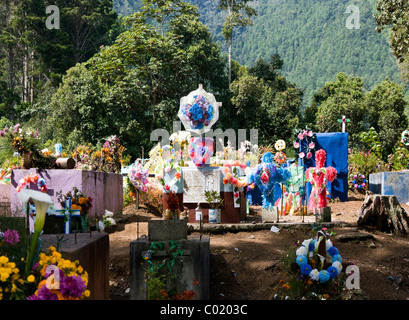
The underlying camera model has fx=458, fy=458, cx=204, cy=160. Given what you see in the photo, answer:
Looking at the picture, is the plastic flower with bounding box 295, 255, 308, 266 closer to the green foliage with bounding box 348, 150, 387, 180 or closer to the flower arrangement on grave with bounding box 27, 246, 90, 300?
the flower arrangement on grave with bounding box 27, 246, 90, 300

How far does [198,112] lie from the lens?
31.3 feet

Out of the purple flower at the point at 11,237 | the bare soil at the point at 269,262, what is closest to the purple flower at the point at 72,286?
the purple flower at the point at 11,237

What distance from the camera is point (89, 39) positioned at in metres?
34.8

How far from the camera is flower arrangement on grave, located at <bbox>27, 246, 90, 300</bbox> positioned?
9.22ft

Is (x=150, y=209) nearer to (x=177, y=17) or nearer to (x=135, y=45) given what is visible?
(x=135, y=45)

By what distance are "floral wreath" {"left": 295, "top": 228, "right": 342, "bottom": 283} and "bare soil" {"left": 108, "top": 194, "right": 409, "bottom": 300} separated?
418mm

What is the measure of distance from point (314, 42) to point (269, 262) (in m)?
78.7

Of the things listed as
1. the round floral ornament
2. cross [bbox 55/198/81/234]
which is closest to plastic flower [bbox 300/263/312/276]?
cross [bbox 55/198/81/234]

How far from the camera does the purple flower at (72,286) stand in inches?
112

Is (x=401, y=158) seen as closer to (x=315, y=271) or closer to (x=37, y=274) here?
(x=315, y=271)

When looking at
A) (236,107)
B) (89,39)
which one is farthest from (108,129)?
(89,39)

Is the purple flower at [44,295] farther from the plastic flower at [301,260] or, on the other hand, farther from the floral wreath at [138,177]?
the floral wreath at [138,177]

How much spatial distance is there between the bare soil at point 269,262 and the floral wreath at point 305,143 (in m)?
5.19
